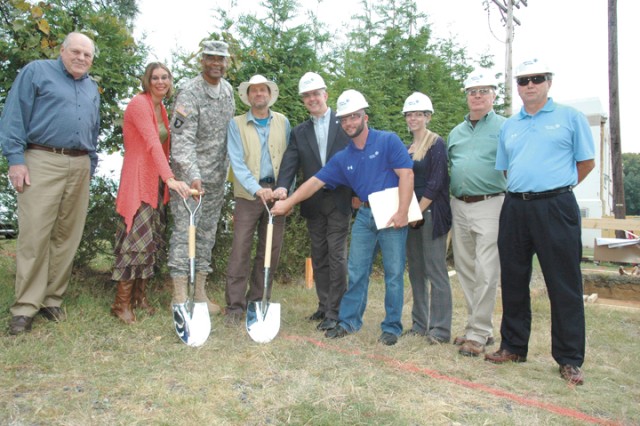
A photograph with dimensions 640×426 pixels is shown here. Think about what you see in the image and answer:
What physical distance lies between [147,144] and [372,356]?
240 cm

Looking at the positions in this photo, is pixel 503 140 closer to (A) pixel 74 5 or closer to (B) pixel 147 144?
(B) pixel 147 144

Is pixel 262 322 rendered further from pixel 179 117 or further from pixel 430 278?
pixel 179 117

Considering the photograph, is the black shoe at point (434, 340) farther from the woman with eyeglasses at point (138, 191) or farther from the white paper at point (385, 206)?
the woman with eyeglasses at point (138, 191)

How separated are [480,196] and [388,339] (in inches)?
53.8

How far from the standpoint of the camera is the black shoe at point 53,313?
439 centimetres

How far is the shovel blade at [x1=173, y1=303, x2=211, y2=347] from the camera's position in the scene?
4.06 meters

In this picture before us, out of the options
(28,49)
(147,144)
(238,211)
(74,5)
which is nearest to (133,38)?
(74,5)

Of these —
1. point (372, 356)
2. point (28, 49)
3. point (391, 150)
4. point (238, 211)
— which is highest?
point (28, 49)

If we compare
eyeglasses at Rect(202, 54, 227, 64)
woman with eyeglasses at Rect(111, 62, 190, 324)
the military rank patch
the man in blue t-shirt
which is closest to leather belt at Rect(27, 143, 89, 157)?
woman with eyeglasses at Rect(111, 62, 190, 324)

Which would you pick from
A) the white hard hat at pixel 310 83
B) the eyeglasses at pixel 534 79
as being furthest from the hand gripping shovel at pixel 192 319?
the eyeglasses at pixel 534 79

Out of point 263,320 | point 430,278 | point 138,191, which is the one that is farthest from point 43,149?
point 430,278

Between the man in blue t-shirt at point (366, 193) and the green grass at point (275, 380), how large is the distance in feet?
0.79

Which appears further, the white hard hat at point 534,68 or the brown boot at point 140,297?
the brown boot at point 140,297

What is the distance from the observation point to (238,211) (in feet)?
15.7
